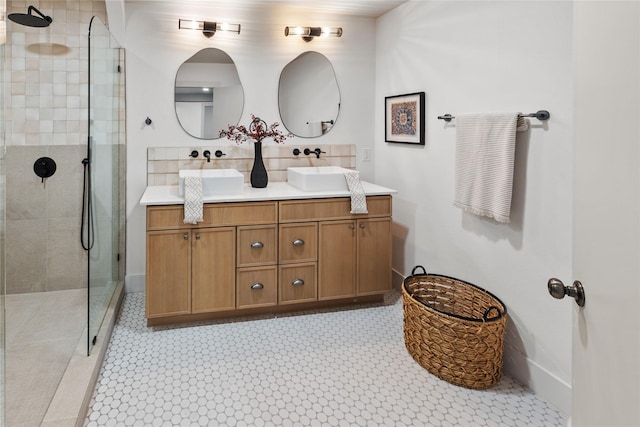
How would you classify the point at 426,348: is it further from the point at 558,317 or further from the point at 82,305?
the point at 82,305

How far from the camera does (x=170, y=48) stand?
354cm

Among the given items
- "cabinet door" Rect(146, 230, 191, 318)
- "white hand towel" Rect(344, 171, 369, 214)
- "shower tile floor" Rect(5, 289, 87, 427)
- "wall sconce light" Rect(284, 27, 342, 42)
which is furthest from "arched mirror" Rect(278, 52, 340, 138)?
"shower tile floor" Rect(5, 289, 87, 427)

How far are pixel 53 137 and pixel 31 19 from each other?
774 mm

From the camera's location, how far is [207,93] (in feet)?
12.0

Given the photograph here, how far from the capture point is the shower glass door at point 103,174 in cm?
263

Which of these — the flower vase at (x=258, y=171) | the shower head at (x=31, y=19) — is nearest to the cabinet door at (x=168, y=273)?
the flower vase at (x=258, y=171)

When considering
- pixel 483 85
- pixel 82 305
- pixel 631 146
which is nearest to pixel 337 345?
pixel 82 305

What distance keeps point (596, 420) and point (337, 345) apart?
1854 millimetres

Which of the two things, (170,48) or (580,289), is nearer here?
(580,289)

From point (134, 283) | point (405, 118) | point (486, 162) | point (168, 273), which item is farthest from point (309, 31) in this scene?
point (134, 283)

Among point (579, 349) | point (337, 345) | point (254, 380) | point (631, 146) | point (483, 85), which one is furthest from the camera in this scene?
point (337, 345)

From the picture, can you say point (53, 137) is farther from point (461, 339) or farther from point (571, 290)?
point (571, 290)

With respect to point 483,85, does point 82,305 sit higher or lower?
lower

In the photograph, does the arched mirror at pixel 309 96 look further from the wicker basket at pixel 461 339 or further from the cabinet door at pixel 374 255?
the wicker basket at pixel 461 339
